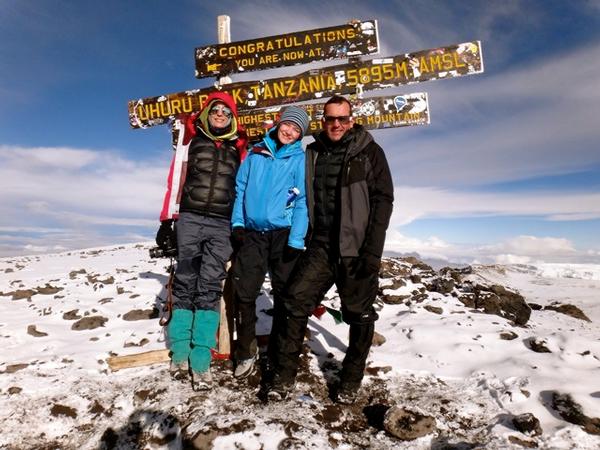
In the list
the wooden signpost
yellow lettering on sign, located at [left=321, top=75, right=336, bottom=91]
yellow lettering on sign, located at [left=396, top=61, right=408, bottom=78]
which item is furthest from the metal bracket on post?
yellow lettering on sign, located at [left=396, top=61, right=408, bottom=78]

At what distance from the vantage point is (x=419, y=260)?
14.2m

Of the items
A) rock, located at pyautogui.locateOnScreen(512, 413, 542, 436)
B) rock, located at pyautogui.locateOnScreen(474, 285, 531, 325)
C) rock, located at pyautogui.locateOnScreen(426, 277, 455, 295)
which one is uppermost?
rock, located at pyautogui.locateOnScreen(512, 413, 542, 436)

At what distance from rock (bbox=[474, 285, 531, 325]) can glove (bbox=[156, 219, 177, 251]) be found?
6666 mm

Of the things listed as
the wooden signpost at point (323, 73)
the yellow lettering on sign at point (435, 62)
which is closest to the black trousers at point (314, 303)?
the wooden signpost at point (323, 73)

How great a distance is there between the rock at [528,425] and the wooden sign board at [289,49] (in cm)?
540

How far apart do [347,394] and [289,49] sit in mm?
5433

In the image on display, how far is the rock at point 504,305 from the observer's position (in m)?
7.32

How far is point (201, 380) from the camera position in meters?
4.01

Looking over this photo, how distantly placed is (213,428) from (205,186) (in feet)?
8.82

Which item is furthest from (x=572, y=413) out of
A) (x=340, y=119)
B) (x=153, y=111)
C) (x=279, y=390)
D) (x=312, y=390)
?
(x=153, y=111)

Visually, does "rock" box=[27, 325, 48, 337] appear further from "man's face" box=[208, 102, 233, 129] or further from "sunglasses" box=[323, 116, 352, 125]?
"sunglasses" box=[323, 116, 352, 125]

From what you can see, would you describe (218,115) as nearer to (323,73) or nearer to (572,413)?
(323,73)

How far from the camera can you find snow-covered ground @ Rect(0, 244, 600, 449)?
10.6 ft

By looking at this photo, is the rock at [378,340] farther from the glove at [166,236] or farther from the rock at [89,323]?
the rock at [89,323]
